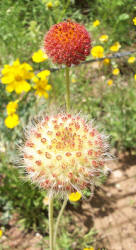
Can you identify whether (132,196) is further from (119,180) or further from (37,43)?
(37,43)

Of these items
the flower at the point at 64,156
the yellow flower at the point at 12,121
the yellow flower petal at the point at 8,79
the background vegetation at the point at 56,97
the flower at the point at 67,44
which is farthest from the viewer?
the background vegetation at the point at 56,97

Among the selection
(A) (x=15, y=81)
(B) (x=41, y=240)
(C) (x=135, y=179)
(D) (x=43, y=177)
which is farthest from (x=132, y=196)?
(D) (x=43, y=177)

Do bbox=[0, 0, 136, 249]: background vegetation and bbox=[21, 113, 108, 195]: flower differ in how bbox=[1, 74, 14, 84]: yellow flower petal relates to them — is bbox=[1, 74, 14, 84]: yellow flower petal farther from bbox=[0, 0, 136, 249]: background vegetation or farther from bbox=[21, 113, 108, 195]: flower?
bbox=[21, 113, 108, 195]: flower

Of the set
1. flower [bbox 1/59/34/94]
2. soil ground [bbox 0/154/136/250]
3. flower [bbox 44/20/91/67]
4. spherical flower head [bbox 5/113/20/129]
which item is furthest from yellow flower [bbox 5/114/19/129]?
soil ground [bbox 0/154/136/250]

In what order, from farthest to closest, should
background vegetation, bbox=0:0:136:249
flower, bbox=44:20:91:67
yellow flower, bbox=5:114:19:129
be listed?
1. background vegetation, bbox=0:0:136:249
2. yellow flower, bbox=5:114:19:129
3. flower, bbox=44:20:91:67

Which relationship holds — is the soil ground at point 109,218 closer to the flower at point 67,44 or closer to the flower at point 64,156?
the flower at point 64,156

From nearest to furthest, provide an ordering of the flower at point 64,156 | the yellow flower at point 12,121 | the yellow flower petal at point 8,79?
the flower at point 64,156
the yellow flower petal at point 8,79
the yellow flower at point 12,121

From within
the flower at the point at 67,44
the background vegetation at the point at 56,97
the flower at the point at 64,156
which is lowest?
the background vegetation at the point at 56,97

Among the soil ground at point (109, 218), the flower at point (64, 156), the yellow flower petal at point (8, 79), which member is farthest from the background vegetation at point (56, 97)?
the flower at point (64, 156)
